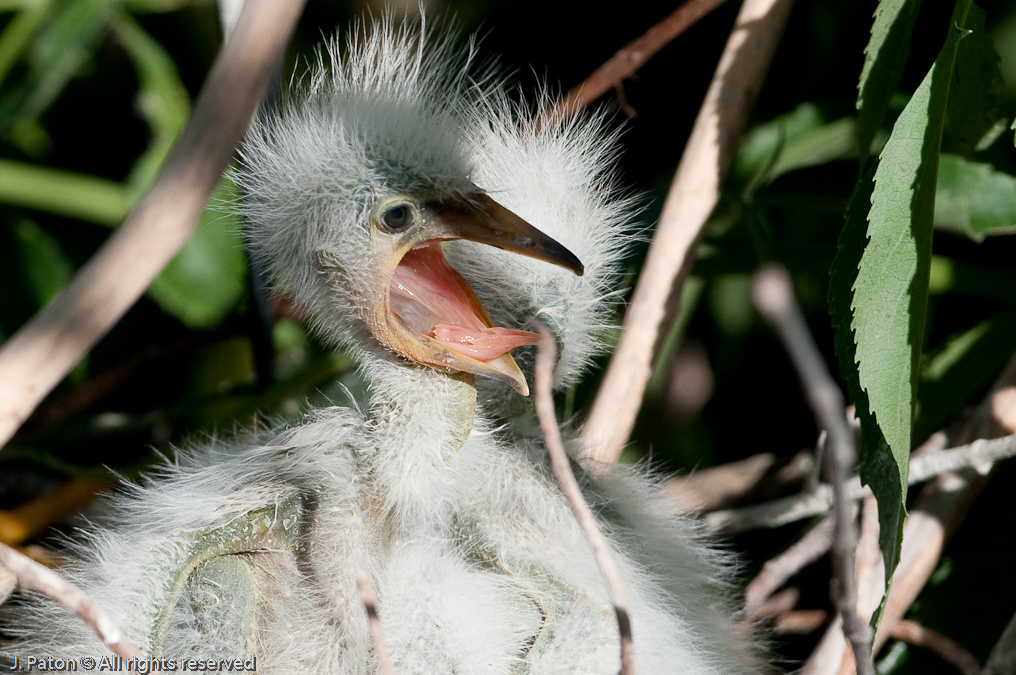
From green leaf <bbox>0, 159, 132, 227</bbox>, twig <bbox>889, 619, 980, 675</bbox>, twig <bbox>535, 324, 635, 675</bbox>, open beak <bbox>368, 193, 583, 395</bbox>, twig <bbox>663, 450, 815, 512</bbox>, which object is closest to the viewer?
twig <bbox>535, 324, 635, 675</bbox>

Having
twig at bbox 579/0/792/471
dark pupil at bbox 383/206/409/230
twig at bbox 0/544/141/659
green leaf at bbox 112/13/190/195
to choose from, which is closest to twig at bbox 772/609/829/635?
twig at bbox 579/0/792/471

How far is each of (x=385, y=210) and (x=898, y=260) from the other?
1.47 ft

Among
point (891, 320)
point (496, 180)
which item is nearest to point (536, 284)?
point (496, 180)

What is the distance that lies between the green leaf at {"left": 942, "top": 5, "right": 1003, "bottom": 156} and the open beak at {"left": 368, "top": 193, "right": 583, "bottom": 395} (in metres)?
0.39

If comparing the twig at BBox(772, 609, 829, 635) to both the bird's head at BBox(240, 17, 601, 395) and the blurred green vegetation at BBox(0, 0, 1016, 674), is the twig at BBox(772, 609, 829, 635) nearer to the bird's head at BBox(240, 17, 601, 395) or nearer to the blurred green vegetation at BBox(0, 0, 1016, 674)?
the blurred green vegetation at BBox(0, 0, 1016, 674)

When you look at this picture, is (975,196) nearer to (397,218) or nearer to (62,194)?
(397,218)

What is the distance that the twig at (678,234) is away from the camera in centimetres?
111

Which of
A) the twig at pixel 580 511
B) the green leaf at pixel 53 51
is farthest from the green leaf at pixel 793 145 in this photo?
the green leaf at pixel 53 51

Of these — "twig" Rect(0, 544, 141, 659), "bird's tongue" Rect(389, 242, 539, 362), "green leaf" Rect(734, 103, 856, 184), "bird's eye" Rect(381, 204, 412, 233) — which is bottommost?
"twig" Rect(0, 544, 141, 659)

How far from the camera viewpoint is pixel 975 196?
1.10m

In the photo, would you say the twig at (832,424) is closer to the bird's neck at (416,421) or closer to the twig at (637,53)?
the bird's neck at (416,421)

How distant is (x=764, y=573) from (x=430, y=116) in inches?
24.7

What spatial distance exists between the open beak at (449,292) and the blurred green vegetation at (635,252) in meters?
0.22

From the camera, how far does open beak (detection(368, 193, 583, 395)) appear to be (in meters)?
0.90
